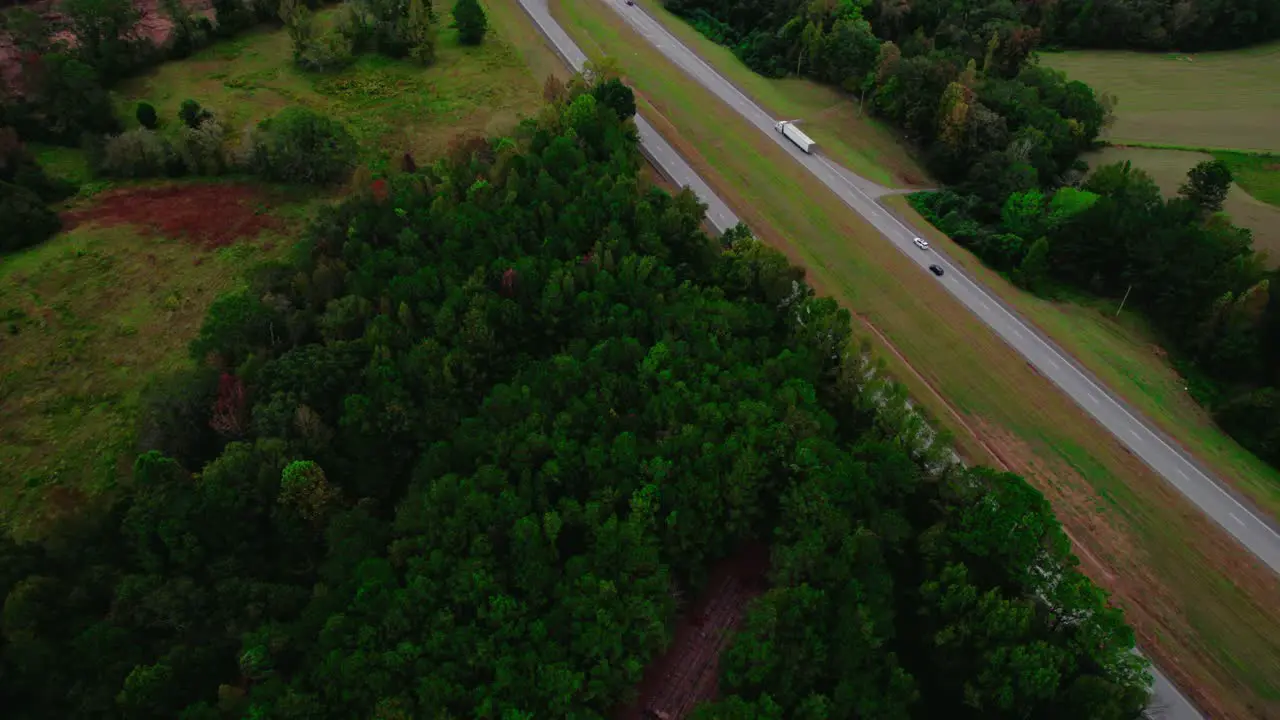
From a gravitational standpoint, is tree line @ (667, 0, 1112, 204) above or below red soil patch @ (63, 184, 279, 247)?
above

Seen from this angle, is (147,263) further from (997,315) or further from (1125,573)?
(1125,573)

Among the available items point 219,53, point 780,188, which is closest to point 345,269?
point 780,188

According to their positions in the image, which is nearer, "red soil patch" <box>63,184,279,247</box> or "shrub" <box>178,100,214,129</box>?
"red soil patch" <box>63,184,279,247</box>

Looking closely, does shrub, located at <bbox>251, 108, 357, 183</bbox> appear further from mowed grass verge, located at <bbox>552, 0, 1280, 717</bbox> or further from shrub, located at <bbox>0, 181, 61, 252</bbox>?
mowed grass verge, located at <bbox>552, 0, 1280, 717</bbox>

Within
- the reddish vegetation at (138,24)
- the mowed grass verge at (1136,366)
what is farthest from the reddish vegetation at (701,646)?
the reddish vegetation at (138,24)

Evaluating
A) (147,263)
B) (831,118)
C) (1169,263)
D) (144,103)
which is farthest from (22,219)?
(1169,263)

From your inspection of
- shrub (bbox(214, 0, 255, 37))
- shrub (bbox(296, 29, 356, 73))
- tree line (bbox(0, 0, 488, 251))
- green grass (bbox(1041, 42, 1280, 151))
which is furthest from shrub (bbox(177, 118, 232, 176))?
green grass (bbox(1041, 42, 1280, 151))

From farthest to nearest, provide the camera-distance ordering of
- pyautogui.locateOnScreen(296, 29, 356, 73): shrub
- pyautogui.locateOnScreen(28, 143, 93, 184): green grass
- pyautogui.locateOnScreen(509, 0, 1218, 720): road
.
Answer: pyautogui.locateOnScreen(296, 29, 356, 73): shrub, pyautogui.locateOnScreen(28, 143, 93, 184): green grass, pyautogui.locateOnScreen(509, 0, 1218, 720): road

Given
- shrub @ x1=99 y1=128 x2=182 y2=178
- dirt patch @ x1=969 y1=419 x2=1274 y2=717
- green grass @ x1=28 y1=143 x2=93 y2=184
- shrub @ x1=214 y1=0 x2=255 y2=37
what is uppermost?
shrub @ x1=214 y1=0 x2=255 y2=37
